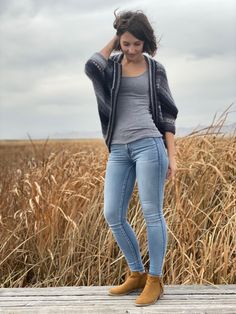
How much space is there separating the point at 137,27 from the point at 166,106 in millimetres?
352

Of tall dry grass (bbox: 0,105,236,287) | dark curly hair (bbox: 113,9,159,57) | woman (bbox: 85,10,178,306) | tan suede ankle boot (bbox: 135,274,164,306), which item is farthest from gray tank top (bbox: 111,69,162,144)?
tall dry grass (bbox: 0,105,236,287)

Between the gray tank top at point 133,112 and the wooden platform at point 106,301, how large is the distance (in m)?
0.68

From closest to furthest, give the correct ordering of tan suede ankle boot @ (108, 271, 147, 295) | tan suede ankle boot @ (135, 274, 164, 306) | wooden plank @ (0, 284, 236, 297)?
tan suede ankle boot @ (135, 274, 164, 306)
tan suede ankle boot @ (108, 271, 147, 295)
wooden plank @ (0, 284, 236, 297)

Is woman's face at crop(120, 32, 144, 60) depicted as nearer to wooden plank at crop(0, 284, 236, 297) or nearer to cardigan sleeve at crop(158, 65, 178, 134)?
cardigan sleeve at crop(158, 65, 178, 134)

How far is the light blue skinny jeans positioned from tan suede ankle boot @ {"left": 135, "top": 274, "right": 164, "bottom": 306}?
29mm

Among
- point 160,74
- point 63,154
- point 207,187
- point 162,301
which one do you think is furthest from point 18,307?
point 63,154

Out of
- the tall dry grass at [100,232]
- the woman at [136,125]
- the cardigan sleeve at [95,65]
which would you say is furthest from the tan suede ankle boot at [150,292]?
the cardigan sleeve at [95,65]

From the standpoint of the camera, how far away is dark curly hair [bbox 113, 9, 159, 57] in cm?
229

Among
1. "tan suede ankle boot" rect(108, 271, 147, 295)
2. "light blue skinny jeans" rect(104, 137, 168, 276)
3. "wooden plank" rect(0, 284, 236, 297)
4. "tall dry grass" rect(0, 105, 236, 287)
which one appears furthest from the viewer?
"tall dry grass" rect(0, 105, 236, 287)

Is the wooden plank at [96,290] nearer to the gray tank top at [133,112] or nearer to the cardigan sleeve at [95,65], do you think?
the gray tank top at [133,112]

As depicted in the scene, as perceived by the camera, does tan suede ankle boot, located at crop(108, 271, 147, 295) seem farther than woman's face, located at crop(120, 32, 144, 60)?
Yes

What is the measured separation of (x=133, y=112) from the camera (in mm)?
2311

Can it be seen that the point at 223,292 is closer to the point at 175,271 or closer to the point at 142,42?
the point at 175,271

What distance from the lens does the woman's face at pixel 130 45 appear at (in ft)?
7.54
